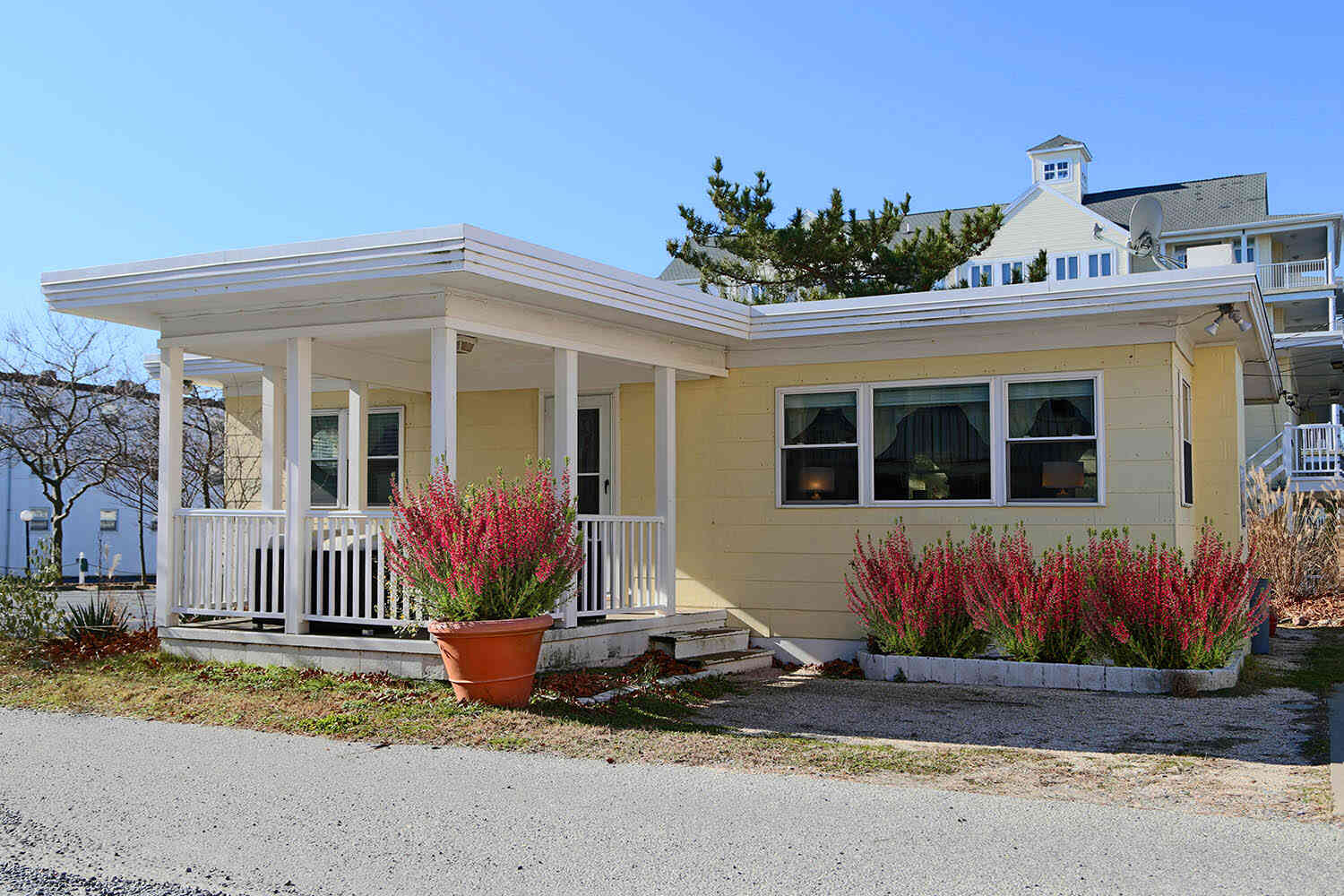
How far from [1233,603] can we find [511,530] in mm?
5590

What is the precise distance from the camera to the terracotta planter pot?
7.50 m

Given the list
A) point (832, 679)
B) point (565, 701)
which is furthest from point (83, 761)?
point (832, 679)

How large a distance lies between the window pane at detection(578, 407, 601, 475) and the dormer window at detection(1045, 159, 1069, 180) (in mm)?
26251

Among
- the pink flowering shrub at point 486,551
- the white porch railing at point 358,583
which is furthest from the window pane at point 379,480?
the pink flowering shrub at point 486,551

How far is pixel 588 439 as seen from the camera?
1223cm

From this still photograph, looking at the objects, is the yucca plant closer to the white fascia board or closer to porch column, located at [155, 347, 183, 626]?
porch column, located at [155, 347, 183, 626]

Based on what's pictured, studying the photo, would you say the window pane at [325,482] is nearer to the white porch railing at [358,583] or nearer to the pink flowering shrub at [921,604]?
the white porch railing at [358,583]

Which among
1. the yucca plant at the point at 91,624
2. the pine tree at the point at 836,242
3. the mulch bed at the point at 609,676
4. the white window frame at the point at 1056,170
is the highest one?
the white window frame at the point at 1056,170

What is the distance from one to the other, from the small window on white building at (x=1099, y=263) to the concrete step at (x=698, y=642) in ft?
73.2

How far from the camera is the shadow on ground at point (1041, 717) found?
684cm

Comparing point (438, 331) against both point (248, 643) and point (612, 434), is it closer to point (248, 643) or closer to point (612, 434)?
point (248, 643)

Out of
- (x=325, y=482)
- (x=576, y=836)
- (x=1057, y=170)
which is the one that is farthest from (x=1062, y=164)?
(x=576, y=836)

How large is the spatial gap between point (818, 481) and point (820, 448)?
317mm

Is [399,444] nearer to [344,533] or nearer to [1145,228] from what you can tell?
[344,533]
